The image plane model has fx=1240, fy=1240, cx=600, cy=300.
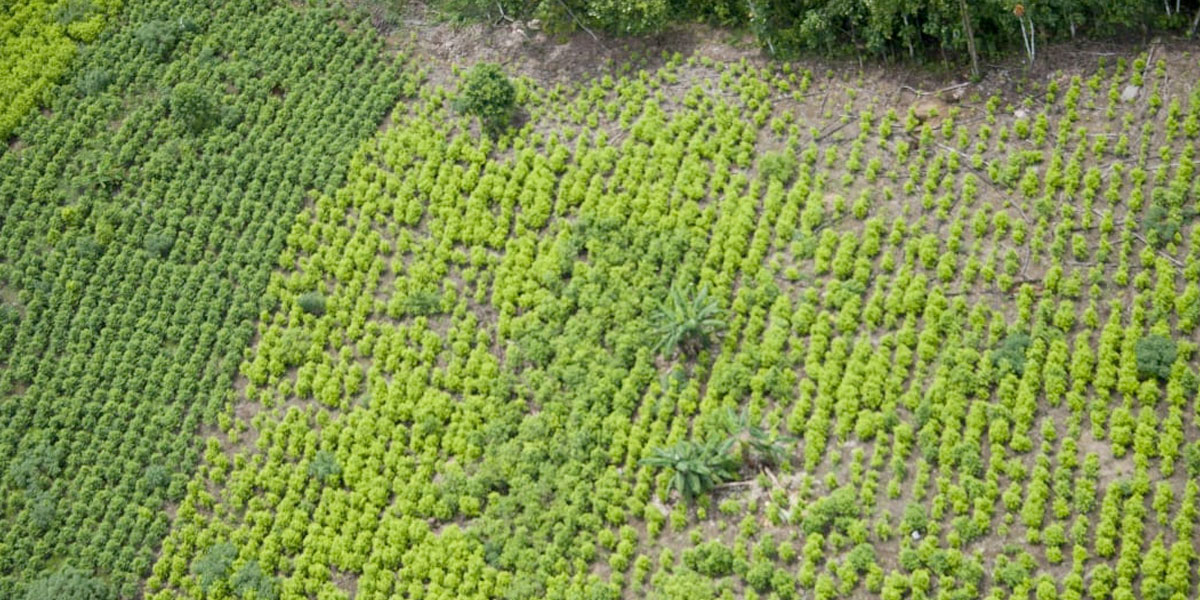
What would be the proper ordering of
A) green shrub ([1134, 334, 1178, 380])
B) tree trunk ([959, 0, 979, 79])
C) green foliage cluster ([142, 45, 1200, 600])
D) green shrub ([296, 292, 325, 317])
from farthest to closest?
green shrub ([296, 292, 325, 317]) → tree trunk ([959, 0, 979, 79]) → green shrub ([1134, 334, 1178, 380]) → green foliage cluster ([142, 45, 1200, 600])

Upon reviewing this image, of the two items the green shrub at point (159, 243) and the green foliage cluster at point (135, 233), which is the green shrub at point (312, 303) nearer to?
the green foliage cluster at point (135, 233)

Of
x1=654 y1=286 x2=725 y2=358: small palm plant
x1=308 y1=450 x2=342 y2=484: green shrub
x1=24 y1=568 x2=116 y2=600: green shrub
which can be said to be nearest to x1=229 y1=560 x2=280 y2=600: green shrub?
x1=308 y1=450 x2=342 y2=484: green shrub

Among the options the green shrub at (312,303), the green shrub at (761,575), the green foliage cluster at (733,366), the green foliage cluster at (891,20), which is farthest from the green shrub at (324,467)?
the green foliage cluster at (891,20)

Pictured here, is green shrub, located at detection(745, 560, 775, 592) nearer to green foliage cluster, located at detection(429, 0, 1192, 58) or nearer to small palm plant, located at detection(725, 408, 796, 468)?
small palm plant, located at detection(725, 408, 796, 468)

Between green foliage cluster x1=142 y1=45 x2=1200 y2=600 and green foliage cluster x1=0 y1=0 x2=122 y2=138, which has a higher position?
green foliage cluster x1=0 y1=0 x2=122 y2=138

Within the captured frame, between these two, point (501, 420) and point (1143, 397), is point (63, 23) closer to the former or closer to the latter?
point (501, 420)

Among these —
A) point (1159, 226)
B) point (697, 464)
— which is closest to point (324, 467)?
point (697, 464)
